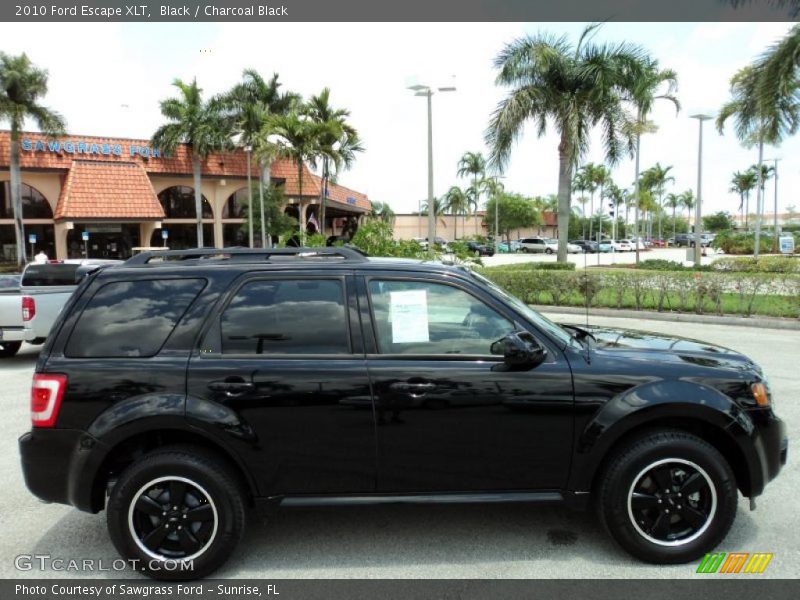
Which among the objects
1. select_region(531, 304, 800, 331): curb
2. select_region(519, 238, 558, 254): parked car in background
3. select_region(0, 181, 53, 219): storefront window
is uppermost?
select_region(0, 181, 53, 219): storefront window

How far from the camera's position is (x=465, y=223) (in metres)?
96.5

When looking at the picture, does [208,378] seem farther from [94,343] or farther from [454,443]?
[454,443]

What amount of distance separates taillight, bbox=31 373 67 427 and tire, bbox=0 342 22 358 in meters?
8.90

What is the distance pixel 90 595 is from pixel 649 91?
2357cm

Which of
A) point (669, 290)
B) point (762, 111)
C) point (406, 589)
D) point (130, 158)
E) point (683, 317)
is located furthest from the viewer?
point (130, 158)

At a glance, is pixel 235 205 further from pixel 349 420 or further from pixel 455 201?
pixel 455 201

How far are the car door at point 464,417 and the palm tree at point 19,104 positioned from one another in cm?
3506

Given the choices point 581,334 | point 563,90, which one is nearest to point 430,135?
point 563,90

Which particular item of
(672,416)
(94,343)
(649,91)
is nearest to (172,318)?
(94,343)

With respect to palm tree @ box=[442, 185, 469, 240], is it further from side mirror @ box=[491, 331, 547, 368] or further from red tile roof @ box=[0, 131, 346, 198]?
side mirror @ box=[491, 331, 547, 368]

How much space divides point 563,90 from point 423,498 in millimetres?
20986

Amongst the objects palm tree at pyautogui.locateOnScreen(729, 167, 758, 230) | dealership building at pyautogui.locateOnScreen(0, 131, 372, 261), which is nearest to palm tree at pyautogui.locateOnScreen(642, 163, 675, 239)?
palm tree at pyautogui.locateOnScreen(729, 167, 758, 230)

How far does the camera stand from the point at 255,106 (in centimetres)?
3712

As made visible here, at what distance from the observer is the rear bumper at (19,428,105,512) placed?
3.31 metres
